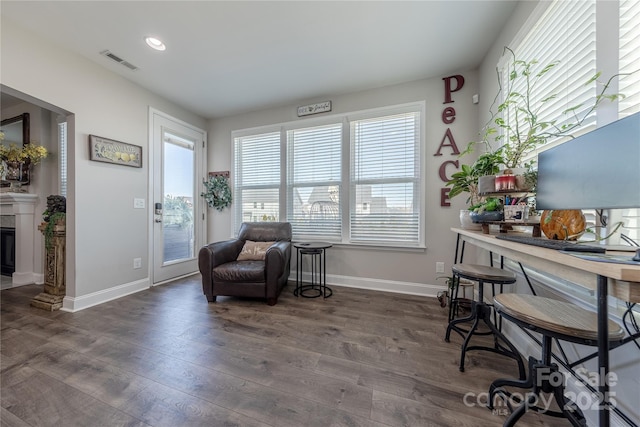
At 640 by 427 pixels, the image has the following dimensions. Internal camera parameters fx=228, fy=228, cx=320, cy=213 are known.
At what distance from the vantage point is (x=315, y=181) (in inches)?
131

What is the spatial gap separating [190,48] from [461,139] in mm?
3103

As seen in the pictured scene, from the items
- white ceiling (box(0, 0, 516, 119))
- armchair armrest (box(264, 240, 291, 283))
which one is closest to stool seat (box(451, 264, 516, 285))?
armchair armrest (box(264, 240, 291, 283))

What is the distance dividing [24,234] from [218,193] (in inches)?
105

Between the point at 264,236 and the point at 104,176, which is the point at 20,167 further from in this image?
the point at 264,236

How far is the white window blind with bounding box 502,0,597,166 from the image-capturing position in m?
1.21

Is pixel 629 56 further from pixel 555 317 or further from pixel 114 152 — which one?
pixel 114 152

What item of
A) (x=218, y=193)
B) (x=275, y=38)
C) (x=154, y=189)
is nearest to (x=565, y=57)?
(x=275, y=38)

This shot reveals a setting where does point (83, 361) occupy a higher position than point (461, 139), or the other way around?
point (461, 139)

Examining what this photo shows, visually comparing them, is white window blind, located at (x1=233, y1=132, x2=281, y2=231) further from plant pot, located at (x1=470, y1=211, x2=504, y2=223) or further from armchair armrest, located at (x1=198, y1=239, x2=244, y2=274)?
plant pot, located at (x1=470, y1=211, x2=504, y2=223)

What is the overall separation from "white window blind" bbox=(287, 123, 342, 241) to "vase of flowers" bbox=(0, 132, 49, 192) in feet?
10.5

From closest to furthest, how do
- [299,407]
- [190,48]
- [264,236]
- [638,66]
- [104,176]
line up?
1. [638,66]
2. [299,407]
3. [190,48]
4. [104,176]
5. [264,236]

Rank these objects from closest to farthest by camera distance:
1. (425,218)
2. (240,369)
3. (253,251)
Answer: (240,369)
(425,218)
(253,251)

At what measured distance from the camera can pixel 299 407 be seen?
1203mm

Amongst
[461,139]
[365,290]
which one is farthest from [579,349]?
[461,139]
